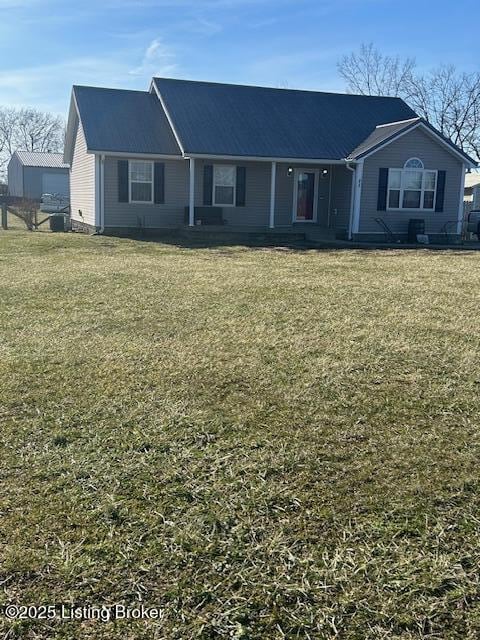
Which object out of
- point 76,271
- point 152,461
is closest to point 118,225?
point 76,271

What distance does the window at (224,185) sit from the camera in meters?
19.7

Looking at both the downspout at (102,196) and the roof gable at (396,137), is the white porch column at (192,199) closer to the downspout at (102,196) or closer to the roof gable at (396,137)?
the downspout at (102,196)

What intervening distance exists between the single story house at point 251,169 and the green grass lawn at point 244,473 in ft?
41.9

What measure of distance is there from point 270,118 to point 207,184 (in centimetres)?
368

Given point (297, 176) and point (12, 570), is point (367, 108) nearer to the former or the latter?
point (297, 176)

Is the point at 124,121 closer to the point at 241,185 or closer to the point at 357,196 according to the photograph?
the point at 241,185

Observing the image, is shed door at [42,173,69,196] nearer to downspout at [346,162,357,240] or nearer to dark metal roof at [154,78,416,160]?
dark metal roof at [154,78,416,160]

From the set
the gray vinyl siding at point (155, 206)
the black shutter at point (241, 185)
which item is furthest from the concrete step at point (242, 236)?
the black shutter at point (241, 185)

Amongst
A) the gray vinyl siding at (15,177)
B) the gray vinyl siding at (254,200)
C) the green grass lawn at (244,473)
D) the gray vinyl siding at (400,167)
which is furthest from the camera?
the gray vinyl siding at (15,177)

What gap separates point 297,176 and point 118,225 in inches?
246

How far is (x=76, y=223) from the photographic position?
22.6m

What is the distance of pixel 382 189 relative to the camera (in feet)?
62.9

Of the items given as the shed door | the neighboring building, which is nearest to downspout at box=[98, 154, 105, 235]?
the neighboring building

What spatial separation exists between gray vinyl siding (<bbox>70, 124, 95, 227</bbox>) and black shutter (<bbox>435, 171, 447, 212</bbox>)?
36.4 feet
